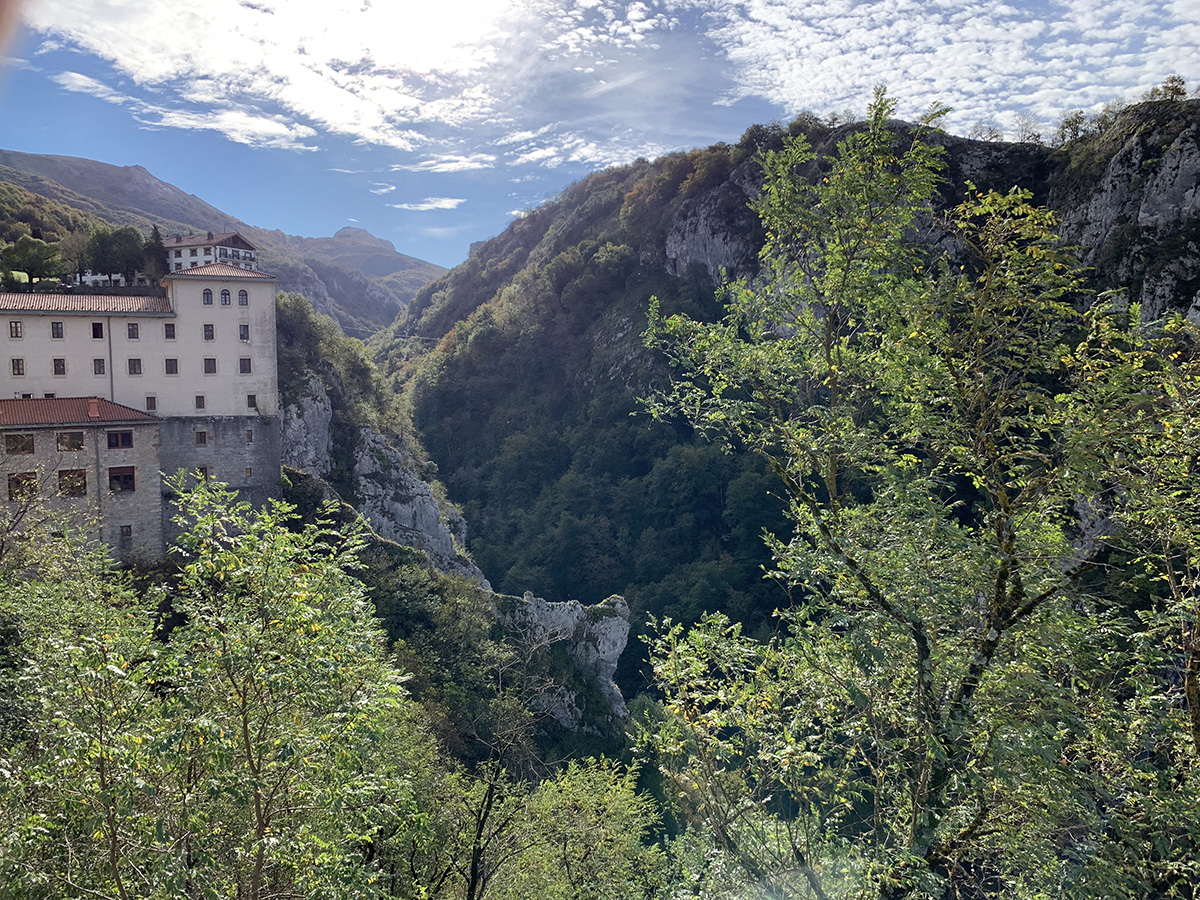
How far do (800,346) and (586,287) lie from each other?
85866 mm

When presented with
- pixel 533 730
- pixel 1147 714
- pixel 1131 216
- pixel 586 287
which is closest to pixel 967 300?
pixel 1147 714

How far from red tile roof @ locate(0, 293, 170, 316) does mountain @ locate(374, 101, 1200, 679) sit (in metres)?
42.1

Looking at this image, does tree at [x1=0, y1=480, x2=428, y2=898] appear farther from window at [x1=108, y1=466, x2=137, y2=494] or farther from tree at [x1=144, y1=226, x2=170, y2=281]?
tree at [x1=144, y1=226, x2=170, y2=281]

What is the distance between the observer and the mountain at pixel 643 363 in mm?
38250

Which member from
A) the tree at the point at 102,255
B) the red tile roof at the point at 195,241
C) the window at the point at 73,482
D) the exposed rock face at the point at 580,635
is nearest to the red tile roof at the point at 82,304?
the window at the point at 73,482

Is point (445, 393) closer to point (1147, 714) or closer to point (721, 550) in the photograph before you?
point (721, 550)

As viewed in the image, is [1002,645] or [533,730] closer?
[1002,645]

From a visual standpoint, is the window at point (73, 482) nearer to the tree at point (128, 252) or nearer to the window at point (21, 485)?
the window at point (21, 485)

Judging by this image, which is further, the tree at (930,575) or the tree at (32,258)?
the tree at (32,258)

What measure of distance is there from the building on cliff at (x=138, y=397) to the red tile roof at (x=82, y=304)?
0.05m

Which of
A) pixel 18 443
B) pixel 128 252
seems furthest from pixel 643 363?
pixel 18 443

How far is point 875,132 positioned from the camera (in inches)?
281

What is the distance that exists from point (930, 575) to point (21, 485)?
101 ft

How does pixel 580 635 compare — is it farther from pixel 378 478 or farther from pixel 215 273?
pixel 215 273
